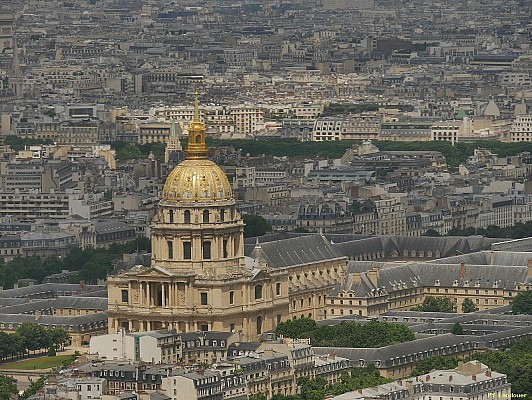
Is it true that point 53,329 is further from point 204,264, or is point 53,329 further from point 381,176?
point 381,176

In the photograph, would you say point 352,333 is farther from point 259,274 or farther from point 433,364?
point 259,274

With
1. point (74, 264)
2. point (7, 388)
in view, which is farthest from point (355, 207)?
point (7, 388)

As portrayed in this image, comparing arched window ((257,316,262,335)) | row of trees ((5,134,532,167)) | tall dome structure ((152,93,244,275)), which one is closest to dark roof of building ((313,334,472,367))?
arched window ((257,316,262,335))

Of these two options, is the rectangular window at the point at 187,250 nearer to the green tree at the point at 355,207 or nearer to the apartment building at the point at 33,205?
the green tree at the point at 355,207

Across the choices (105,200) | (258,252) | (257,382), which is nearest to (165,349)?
(257,382)

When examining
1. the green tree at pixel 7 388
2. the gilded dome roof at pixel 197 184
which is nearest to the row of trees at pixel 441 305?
the gilded dome roof at pixel 197 184
